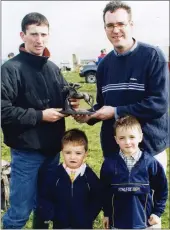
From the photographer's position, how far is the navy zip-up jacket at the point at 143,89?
11.6 feet

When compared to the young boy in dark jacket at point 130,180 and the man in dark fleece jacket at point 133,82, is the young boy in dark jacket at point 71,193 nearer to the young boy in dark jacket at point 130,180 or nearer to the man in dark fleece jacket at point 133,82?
the young boy in dark jacket at point 130,180

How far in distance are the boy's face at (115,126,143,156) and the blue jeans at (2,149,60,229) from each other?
81 cm

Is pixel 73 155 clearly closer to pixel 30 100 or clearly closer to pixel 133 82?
pixel 30 100

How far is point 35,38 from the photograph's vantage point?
3.72m

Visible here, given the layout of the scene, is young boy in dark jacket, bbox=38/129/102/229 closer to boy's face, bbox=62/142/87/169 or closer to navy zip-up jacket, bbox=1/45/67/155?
boy's face, bbox=62/142/87/169

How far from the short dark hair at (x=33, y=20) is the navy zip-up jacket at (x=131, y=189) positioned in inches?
55.7

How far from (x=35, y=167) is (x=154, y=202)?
117 centimetres

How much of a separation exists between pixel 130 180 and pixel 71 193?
55cm

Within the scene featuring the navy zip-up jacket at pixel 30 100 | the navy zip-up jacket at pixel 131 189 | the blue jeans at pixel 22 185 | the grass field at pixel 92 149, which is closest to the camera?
the navy zip-up jacket at pixel 131 189

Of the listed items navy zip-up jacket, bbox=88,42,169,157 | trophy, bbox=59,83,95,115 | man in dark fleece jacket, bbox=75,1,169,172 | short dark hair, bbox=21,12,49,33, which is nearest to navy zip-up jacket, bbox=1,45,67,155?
trophy, bbox=59,83,95,115

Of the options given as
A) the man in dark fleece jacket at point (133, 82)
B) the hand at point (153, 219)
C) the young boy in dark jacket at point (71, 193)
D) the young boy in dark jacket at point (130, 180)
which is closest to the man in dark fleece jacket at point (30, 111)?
the young boy in dark jacket at point (71, 193)

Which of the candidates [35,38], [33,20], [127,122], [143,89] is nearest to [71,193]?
[127,122]

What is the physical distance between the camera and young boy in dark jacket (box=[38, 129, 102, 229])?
3.64m

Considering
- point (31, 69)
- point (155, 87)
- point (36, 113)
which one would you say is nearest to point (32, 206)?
point (36, 113)
